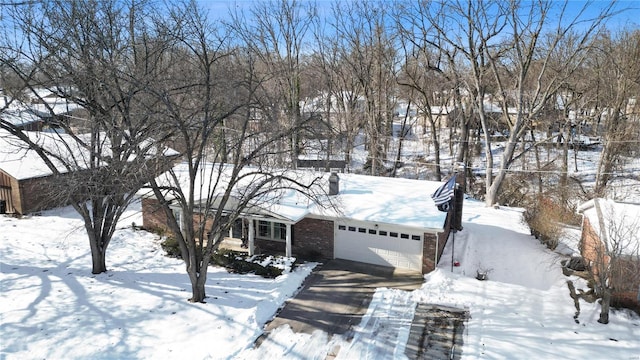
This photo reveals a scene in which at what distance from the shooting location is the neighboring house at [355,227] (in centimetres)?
1455

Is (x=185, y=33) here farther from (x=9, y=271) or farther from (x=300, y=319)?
(x=9, y=271)

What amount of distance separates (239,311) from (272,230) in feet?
15.8

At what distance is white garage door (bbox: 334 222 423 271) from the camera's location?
48.5 feet

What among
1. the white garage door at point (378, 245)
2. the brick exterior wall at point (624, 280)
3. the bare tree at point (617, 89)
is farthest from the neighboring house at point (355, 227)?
the bare tree at point (617, 89)

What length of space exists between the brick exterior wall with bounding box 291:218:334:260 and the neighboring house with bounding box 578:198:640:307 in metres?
7.85

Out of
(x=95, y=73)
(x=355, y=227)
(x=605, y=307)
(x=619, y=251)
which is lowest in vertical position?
(x=605, y=307)

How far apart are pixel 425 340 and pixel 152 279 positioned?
8.20 m

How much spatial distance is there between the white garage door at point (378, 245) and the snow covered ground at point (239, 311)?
3.37ft

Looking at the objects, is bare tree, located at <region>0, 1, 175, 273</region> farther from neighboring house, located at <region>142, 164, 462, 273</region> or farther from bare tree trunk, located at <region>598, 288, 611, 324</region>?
bare tree trunk, located at <region>598, 288, 611, 324</region>

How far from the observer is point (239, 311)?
39.0 ft

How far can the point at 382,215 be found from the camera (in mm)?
15086

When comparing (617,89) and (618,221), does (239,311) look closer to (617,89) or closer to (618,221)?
(618,221)

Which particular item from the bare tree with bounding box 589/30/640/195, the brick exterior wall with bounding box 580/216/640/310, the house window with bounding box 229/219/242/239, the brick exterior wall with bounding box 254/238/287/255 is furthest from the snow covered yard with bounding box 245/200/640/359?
the bare tree with bounding box 589/30/640/195

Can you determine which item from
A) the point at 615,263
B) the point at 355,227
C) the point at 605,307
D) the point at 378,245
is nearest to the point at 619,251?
the point at 615,263
